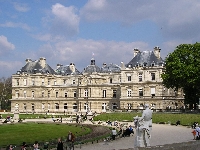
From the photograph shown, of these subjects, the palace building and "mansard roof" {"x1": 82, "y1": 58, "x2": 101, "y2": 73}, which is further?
"mansard roof" {"x1": 82, "y1": 58, "x2": 101, "y2": 73}

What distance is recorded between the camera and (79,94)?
8488 cm

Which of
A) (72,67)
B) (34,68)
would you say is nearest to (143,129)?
(34,68)

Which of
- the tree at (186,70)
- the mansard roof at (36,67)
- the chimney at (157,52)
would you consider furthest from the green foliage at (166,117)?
the mansard roof at (36,67)

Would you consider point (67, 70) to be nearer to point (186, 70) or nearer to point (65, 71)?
point (65, 71)

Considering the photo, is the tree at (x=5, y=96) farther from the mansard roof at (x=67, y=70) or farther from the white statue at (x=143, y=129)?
the white statue at (x=143, y=129)

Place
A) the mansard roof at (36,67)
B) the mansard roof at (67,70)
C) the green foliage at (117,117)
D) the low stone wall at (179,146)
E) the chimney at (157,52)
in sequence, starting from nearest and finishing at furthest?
1. the low stone wall at (179,146)
2. the green foliage at (117,117)
3. the chimney at (157,52)
4. the mansard roof at (36,67)
5. the mansard roof at (67,70)

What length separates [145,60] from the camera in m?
72.9

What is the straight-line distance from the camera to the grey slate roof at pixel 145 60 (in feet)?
235

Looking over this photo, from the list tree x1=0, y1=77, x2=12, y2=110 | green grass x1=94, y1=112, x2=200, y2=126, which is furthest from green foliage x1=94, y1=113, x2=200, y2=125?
tree x1=0, y1=77, x2=12, y2=110

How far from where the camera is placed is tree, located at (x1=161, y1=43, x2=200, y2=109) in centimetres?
5169

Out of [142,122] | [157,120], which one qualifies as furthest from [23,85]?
[142,122]

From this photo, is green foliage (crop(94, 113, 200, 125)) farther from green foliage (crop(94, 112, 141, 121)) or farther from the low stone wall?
the low stone wall

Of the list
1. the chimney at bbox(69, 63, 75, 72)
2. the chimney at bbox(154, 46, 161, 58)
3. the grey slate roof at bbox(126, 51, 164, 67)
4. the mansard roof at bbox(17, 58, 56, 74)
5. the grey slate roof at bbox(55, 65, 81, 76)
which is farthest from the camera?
the chimney at bbox(69, 63, 75, 72)

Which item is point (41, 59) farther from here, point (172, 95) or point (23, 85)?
point (172, 95)
